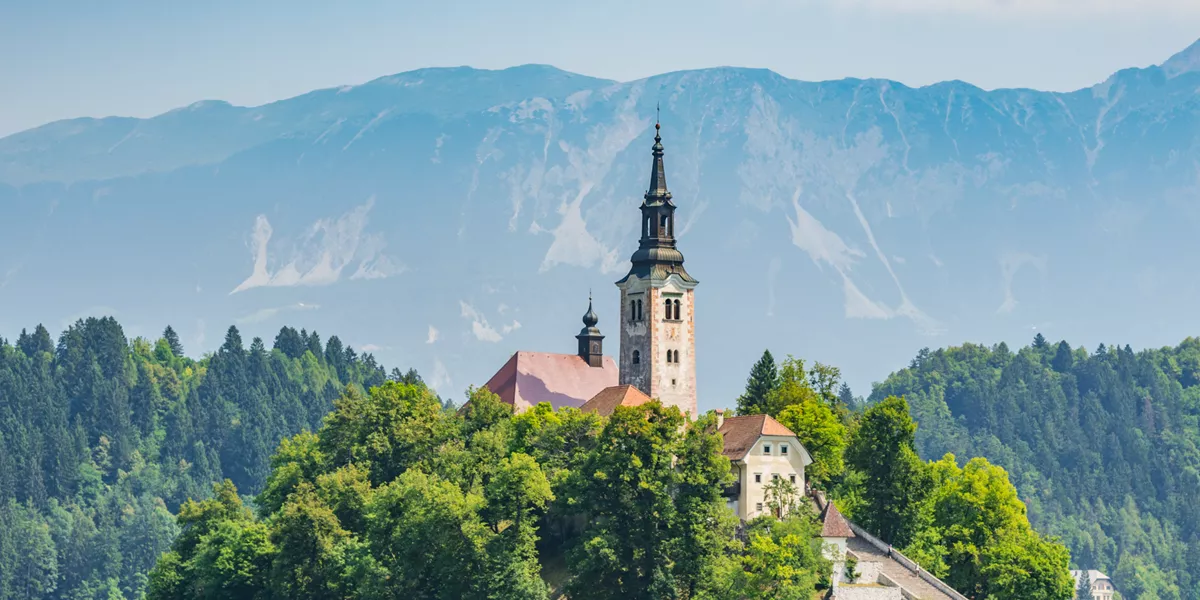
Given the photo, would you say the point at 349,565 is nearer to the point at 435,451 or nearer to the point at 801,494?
the point at 435,451

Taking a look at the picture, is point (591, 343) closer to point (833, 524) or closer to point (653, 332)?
point (653, 332)

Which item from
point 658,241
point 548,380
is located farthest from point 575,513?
point 658,241

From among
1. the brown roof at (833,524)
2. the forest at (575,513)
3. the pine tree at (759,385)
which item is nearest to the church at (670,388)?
the brown roof at (833,524)

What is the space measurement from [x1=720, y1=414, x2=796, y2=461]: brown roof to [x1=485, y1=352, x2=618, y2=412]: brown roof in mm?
14646

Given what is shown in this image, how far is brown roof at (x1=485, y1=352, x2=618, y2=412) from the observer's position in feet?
367

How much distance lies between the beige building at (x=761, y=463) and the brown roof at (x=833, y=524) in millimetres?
2876

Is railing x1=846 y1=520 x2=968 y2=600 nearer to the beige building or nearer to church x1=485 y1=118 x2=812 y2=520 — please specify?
the beige building

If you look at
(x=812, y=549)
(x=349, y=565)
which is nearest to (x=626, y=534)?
(x=812, y=549)

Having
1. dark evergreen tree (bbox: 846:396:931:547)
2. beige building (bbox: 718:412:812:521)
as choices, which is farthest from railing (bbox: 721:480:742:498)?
dark evergreen tree (bbox: 846:396:931:547)

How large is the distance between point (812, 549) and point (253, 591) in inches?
1184

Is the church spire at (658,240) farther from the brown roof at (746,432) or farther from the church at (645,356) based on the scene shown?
the brown roof at (746,432)

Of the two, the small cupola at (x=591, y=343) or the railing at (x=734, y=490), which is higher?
the small cupola at (x=591, y=343)

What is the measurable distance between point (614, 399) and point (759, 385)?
12.8 m

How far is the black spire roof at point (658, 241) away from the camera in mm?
109375
